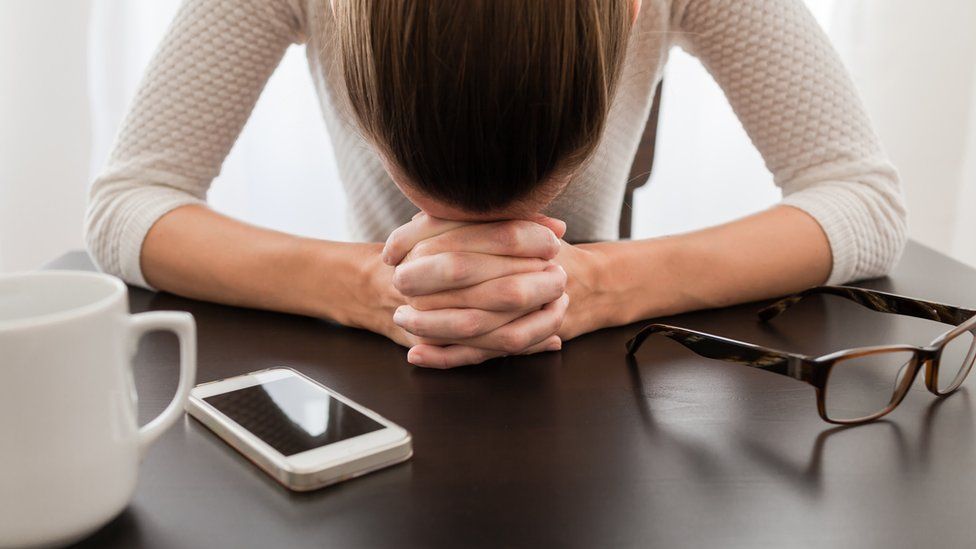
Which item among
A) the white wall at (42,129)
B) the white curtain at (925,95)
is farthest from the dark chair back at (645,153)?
the white wall at (42,129)

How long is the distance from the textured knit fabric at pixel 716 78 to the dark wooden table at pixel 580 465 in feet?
0.82

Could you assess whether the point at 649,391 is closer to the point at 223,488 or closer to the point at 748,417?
the point at 748,417

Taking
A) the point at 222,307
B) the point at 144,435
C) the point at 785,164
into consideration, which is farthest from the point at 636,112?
the point at 144,435

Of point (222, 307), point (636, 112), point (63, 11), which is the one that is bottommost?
point (222, 307)

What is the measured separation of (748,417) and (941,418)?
113mm

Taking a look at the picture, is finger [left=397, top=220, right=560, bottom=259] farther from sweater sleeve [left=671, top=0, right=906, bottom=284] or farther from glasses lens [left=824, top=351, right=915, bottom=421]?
sweater sleeve [left=671, top=0, right=906, bottom=284]

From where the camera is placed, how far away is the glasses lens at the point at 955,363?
0.53m

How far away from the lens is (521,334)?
22.9 inches

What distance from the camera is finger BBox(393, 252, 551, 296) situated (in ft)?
1.94

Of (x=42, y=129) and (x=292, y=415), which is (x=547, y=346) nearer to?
(x=292, y=415)

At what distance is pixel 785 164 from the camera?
891 mm

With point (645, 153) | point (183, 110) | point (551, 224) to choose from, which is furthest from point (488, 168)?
point (645, 153)

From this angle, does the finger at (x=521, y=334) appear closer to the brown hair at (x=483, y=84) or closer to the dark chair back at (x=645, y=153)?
the brown hair at (x=483, y=84)

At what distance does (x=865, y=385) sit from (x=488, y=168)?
0.28m
